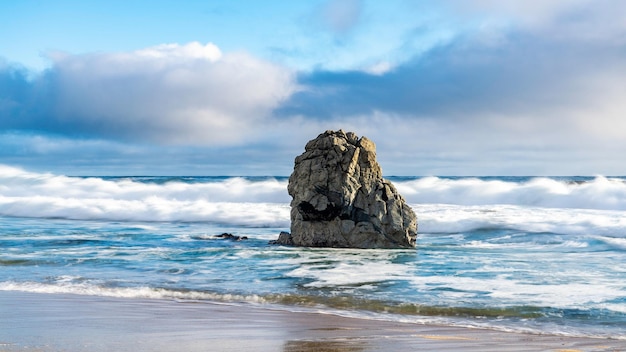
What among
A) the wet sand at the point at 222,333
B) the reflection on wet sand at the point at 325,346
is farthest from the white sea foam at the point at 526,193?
the reflection on wet sand at the point at 325,346

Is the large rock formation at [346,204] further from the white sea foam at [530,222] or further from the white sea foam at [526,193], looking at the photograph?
the white sea foam at [526,193]

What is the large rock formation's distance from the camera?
2003 cm

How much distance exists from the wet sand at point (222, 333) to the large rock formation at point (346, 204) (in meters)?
9.73

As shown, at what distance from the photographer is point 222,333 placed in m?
8.04

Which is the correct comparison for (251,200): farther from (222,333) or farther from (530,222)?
(222,333)

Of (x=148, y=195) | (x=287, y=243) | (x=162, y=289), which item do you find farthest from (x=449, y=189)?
(x=162, y=289)

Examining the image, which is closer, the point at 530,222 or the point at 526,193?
the point at 530,222

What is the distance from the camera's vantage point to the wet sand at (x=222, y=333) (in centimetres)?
712

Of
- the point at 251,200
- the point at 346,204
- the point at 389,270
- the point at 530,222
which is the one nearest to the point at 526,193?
the point at 530,222

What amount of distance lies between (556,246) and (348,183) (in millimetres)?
6960

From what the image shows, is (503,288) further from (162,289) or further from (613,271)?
(162,289)

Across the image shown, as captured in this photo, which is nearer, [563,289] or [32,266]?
[563,289]

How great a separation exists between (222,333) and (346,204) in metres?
12.2

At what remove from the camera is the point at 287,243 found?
69.2 ft
